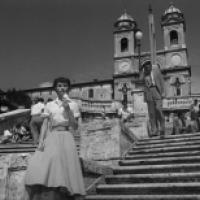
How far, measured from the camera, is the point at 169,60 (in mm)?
55625

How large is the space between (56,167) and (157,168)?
2.88 m

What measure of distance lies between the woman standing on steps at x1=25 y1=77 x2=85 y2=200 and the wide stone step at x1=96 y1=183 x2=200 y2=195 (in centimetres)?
162

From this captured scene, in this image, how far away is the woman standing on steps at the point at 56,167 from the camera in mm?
4520

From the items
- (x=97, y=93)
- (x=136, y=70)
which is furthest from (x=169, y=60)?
(x=97, y=93)

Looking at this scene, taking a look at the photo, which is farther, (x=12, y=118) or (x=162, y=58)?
(x=162, y=58)

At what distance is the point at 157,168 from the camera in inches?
272

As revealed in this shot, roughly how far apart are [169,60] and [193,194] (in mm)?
51283

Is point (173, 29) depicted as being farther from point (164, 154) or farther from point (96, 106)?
point (164, 154)

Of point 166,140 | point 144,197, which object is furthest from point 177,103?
point 144,197

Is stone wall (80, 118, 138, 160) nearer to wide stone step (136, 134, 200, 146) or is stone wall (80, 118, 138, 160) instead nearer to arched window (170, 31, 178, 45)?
wide stone step (136, 134, 200, 146)

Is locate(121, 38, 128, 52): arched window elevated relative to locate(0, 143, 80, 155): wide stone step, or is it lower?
elevated

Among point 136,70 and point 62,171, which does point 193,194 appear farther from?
point 136,70

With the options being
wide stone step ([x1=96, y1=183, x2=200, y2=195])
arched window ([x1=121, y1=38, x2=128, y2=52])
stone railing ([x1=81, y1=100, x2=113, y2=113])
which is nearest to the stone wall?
wide stone step ([x1=96, y1=183, x2=200, y2=195])

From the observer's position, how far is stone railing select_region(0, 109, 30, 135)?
15512 millimetres
